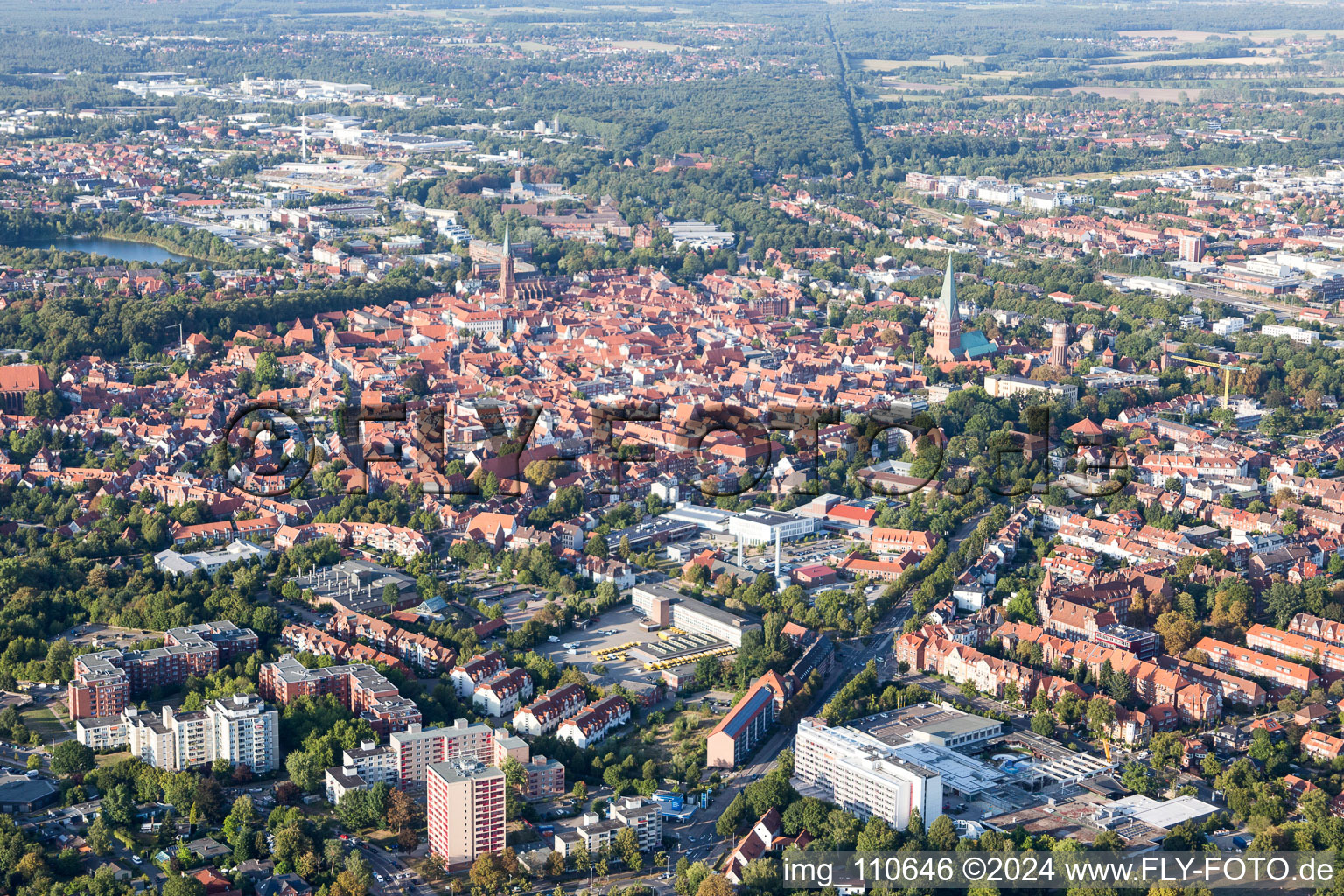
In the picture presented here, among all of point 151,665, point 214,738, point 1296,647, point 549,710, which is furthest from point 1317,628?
point 151,665

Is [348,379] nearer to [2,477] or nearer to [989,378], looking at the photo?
[2,477]

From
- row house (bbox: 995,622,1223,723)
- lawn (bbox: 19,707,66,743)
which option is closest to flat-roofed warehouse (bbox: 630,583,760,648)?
row house (bbox: 995,622,1223,723)

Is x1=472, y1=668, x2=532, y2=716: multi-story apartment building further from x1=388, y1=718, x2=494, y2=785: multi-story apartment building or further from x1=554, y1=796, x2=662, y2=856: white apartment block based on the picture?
x1=554, y1=796, x2=662, y2=856: white apartment block

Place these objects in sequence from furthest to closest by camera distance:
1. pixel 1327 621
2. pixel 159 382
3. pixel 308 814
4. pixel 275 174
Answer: pixel 275 174 < pixel 159 382 < pixel 1327 621 < pixel 308 814

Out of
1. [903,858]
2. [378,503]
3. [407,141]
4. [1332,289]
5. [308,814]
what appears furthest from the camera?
[407,141]

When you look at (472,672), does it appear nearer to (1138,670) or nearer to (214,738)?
(214,738)

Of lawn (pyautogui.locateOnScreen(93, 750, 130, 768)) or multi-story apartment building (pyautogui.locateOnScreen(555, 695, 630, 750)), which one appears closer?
lawn (pyautogui.locateOnScreen(93, 750, 130, 768))

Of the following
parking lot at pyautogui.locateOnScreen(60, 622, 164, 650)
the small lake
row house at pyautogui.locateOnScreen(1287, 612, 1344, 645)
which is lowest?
the small lake

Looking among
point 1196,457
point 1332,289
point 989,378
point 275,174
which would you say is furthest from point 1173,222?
point 275,174
